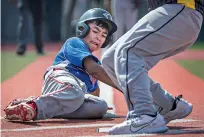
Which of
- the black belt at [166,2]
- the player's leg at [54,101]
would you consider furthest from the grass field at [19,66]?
the black belt at [166,2]

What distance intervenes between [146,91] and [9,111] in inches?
59.7

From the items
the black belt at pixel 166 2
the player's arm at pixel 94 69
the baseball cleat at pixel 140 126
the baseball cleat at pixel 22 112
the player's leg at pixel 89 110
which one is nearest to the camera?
the baseball cleat at pixel 140 126

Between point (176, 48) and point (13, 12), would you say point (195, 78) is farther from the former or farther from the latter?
point (13, 12)

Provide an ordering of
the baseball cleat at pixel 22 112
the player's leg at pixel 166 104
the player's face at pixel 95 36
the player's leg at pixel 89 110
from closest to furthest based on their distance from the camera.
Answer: the player's leg at pixel 166 104 < the baseball cleat at pixel 22 112 < the player's leg at pixel 89 110 < the player's face at pixel 95 36

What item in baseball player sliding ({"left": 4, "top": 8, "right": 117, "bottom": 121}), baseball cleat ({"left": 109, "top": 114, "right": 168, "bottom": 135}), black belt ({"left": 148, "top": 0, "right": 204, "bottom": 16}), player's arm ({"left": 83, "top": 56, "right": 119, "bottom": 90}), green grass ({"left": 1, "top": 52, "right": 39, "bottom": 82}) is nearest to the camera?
baseball cleat ({"left": 109, "top": 114, "right": 168, "bottom": 135})

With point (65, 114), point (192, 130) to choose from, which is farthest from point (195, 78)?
point (192, 130)

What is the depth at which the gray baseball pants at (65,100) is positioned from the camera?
650cm

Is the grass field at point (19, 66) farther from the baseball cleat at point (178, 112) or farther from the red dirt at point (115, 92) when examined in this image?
the baseball cleat at point (178, 112)

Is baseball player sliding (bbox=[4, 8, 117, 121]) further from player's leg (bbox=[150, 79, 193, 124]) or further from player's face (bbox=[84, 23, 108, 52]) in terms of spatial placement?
player's leg (bbox=[150, 79, 193, 124])

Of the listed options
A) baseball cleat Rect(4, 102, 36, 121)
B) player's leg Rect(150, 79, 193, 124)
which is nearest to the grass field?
baseball cleat Rect(4, 102, 36, 121)

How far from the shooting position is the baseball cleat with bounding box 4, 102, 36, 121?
6.29m

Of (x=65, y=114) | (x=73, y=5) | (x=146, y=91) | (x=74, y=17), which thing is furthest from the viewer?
(x=74, y=17)

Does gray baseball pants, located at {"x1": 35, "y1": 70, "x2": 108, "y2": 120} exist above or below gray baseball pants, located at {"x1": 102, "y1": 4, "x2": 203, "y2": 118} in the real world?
below

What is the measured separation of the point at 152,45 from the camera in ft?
17.8
